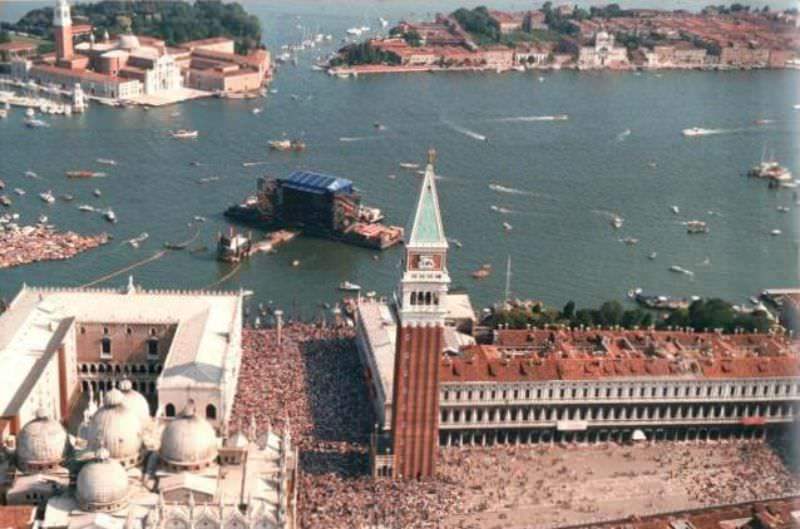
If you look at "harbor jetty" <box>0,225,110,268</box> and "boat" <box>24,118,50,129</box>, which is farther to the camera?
"boat" <box>24,118,50,129</box>

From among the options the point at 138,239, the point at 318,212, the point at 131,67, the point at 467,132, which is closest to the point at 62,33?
the point at 131,67

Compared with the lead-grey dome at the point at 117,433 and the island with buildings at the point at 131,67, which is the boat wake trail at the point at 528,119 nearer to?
the island with buildings at the point at 131,67

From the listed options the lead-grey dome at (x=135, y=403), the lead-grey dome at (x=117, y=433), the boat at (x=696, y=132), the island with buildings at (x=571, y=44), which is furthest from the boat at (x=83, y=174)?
the island with buildings at (x=571, y=44)

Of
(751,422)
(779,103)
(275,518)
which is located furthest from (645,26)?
(275,518)

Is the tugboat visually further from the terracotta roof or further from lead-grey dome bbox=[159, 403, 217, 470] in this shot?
the terracotta roof

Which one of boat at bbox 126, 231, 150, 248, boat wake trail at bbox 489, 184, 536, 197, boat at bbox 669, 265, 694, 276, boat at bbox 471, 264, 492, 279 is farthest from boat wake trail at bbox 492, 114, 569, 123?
boat at bbox 126, 231, 150, 248

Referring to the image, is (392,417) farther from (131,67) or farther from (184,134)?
(131,67)
